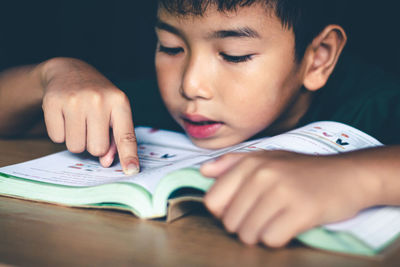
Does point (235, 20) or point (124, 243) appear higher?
point (235, 20)

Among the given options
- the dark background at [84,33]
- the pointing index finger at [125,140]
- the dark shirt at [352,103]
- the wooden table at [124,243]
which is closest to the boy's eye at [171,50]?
the pointing index finger at [125,140]

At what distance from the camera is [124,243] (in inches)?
19.3

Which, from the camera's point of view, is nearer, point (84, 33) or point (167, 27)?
point (167, 27)

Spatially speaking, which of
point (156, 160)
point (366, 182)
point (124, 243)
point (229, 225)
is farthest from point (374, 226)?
point (156, 160)

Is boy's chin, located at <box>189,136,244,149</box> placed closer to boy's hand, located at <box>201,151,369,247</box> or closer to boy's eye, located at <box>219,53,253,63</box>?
boy's eye, located at <box>219,53,253,63</box>

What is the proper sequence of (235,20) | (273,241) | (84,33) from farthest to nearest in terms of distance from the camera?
(84,33) → (235,20) → (273,241)

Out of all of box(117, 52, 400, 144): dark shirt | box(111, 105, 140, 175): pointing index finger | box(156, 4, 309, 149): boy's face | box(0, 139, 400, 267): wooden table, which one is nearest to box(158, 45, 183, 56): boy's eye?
box(156, 4, 309, 149): boy's face

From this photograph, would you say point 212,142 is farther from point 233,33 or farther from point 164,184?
point 164,184

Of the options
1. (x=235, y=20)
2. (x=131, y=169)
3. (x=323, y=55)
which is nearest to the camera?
(x=131, y=169)

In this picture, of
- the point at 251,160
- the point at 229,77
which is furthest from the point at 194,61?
the point at 251,160

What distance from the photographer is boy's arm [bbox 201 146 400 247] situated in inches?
18.6

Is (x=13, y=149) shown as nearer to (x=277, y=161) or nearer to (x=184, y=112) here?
(x=184, y=112)

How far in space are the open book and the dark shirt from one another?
0.60 feet

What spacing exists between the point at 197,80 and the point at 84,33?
110 centimetres
